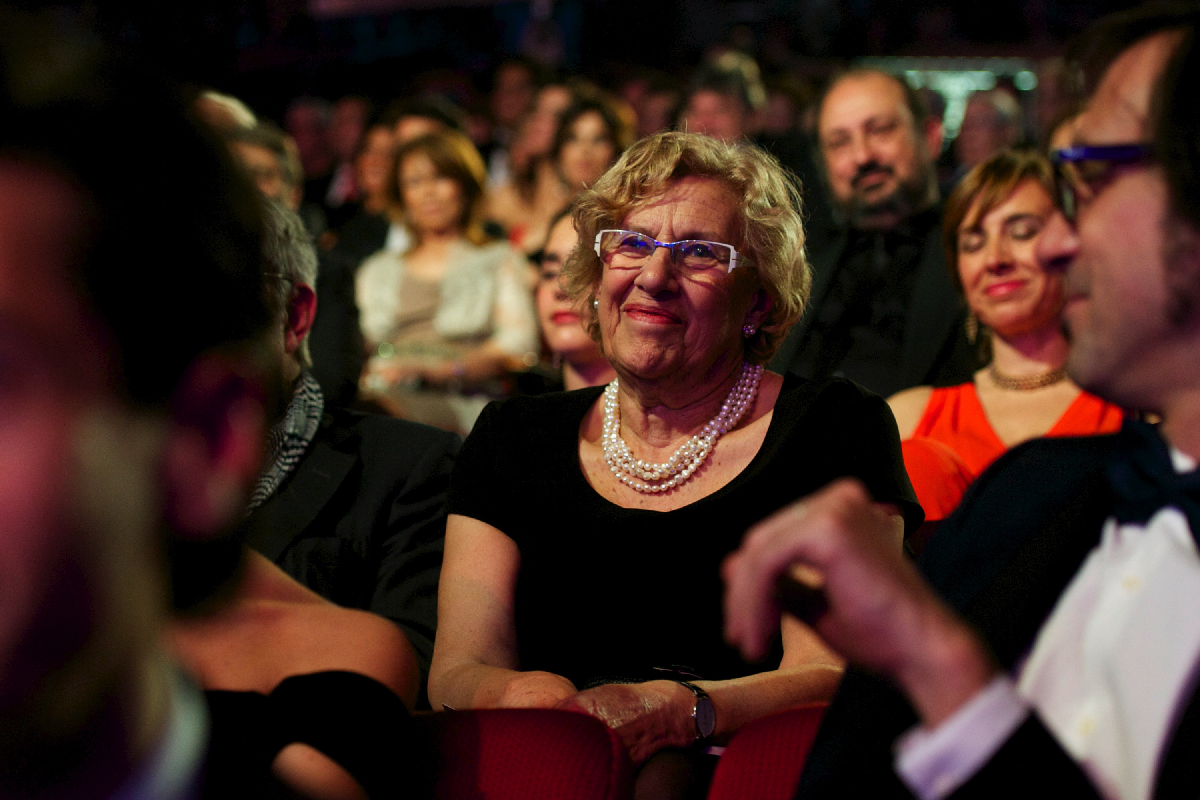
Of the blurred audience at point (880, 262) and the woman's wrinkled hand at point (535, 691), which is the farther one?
the blurred audience at point (880, 262)

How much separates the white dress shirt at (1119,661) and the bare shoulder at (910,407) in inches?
72.7

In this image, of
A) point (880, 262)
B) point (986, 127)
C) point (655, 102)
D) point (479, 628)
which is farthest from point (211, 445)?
point (655, 102)

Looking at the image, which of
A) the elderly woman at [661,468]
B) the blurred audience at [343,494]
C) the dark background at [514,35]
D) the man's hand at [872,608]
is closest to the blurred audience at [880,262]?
the elderly woman at [661,468]

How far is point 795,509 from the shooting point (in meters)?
0.88

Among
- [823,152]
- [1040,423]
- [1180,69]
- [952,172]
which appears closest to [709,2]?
[952,172]

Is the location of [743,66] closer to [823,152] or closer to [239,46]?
[823,152]

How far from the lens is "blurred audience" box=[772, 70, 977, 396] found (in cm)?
336

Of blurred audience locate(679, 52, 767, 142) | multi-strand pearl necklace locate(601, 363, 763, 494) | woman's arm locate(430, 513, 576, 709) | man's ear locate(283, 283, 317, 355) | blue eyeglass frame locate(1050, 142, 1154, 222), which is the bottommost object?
woman's arm locate(430, 513, 576, 709)

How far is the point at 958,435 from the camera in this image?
2803mm

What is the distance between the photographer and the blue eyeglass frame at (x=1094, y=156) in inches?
39.0

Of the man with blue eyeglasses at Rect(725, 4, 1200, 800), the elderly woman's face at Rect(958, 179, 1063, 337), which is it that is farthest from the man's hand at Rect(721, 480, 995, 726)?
the elderly woman's face at Rect(958, 179, 1063, 337)

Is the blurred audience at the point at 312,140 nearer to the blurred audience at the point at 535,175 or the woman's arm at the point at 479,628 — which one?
the blurred audience at the point at 535,175

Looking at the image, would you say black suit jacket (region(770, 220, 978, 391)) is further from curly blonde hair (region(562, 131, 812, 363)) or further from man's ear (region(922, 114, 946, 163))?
curly blonde hair (region(562, 131, 812, 363))

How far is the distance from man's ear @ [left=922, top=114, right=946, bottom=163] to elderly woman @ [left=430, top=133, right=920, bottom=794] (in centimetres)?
204
